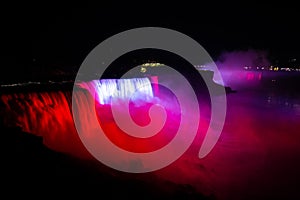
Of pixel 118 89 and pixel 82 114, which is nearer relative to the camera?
pixel 82 114

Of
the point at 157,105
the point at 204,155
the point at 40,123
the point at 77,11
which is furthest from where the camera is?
the point at 77,11

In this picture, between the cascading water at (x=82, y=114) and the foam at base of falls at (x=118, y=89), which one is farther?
the foam at base of falls at (x=118, y=89)

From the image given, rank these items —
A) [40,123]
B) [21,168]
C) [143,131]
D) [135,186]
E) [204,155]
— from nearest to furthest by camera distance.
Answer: [21,168]
[135,186]
[40,123]
[204,155]
[143,131]

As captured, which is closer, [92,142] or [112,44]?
[92,142]

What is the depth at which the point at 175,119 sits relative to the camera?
22.6m

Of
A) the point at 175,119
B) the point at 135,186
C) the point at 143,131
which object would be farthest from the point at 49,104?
the point at 175,119

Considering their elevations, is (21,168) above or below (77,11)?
below

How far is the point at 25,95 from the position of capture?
12.6 meters

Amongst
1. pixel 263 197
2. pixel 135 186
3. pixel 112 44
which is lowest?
pixel 263 197

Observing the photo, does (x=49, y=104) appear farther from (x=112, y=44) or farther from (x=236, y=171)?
(x=112, y=44)

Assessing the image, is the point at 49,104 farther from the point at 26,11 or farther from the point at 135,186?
the point at 26,11

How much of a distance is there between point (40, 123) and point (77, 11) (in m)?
30.7

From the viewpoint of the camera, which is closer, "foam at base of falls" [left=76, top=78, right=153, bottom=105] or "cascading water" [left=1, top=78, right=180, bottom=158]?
"cascading water" [left=1, top=78, right=180, bottom=158]

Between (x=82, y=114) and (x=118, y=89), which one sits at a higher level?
(x=118, y=89)
